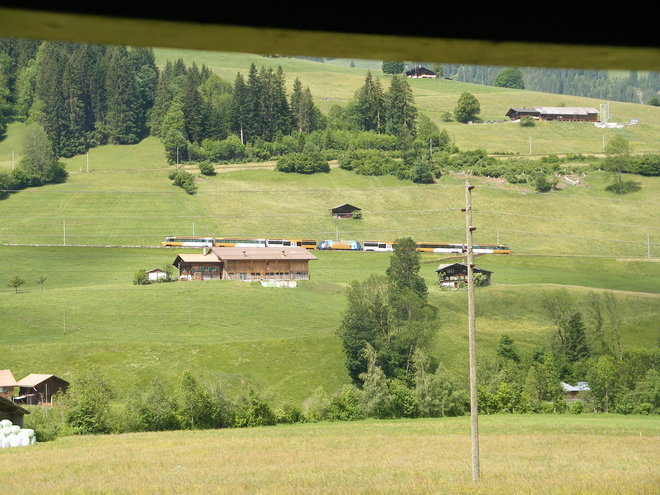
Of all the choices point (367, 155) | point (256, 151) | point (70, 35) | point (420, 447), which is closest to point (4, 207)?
point (256, 151)

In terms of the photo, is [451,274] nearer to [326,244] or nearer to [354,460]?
[326,244]

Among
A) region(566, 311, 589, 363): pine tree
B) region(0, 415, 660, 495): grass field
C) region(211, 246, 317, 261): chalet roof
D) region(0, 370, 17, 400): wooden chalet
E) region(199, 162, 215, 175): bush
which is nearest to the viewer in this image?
region(0, 415, 660, 495): grass field

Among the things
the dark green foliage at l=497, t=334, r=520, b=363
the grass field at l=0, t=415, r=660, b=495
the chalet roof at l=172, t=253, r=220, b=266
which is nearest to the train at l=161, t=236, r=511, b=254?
the chalet roof at l=172, t=253, r=220, b=266

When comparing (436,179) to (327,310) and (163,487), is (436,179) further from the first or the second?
(163,487)

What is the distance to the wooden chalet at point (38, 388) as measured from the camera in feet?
234

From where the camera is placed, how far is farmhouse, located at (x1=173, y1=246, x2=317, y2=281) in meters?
113

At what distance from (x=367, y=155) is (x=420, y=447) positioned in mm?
130432

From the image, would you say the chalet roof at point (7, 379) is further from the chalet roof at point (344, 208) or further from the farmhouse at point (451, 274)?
the chalet roof at point (344, 208)

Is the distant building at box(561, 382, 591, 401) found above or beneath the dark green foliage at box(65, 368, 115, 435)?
beneath

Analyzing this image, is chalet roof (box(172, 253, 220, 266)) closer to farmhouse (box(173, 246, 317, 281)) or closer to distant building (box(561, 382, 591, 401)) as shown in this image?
farmhouse (box(173, 246, 317, 281))

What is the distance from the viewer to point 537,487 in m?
30.3

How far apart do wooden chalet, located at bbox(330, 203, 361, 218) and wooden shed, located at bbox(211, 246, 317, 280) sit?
33753 mm

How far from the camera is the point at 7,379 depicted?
2830 inches

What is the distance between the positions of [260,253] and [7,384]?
159 ft
